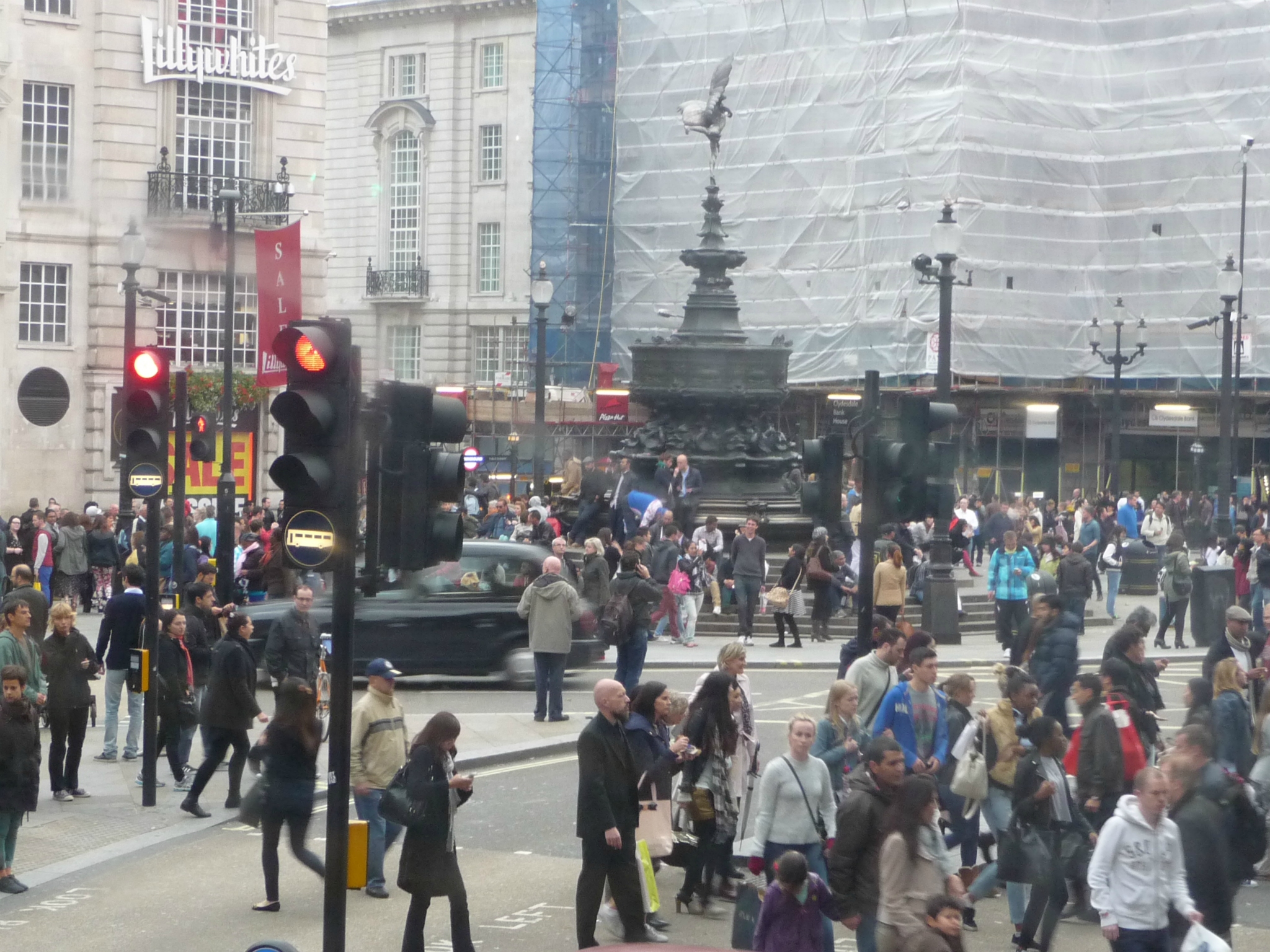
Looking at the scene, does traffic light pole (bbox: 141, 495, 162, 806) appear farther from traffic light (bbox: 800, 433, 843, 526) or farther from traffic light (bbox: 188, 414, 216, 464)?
traffic light (bbox: 188, 414, 216, 464)

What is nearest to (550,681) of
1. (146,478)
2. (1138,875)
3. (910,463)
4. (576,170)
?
(146,478)

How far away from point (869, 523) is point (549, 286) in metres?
24.3

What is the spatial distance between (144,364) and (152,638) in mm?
2201

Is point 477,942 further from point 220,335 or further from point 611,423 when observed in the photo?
point 611,423

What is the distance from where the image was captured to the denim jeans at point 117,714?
15.5 m

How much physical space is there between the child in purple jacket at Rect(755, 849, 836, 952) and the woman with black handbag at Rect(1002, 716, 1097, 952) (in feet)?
6.58

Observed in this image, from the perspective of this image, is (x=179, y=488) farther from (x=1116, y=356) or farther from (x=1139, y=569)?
(x=1116, y=356)

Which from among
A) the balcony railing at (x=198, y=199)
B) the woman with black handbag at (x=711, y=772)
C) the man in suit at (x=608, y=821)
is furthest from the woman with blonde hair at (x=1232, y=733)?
the balcony railing at (x=198, y=199)

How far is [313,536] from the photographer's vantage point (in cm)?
772

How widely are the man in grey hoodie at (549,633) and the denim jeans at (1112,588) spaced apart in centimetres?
1372

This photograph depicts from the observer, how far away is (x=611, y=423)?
54.4 metres

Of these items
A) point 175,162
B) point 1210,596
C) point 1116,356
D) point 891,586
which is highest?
point 175,162

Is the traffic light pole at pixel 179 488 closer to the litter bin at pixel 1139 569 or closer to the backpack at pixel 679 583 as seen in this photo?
the backpack at pixel 679 583

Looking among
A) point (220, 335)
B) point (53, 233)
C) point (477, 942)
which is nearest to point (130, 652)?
point (53, 233)
